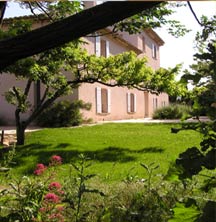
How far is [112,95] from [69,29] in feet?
63.2

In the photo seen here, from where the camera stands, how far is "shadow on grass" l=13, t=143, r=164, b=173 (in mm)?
8195

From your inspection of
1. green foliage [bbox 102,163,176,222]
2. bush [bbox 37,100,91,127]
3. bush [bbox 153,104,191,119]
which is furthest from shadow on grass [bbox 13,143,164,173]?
bush [bbox 153,104,191,119]

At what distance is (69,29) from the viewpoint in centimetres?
225

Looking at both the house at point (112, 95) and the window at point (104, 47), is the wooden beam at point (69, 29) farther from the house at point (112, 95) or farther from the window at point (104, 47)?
the window at point (104, 47)

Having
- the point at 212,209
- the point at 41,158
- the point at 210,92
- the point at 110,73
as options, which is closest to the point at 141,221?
the point at 212,209

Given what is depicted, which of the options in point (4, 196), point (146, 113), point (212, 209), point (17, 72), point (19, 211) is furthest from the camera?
point (146, 113)

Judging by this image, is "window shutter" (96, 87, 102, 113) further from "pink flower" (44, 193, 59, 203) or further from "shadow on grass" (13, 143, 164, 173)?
"pink flower" (44, 193, 59, 203)

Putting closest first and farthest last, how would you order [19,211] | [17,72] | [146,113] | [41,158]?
[19,211] < [17,72] < [41,158] < [146,113]

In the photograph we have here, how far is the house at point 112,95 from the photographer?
698 inches

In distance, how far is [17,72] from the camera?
7332mm

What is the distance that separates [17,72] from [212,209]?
19.5 ft

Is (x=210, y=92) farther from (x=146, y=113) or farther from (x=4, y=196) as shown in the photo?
(x=146, y=113)

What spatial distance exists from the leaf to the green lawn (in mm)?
4034

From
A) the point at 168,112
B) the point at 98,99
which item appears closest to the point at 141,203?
the point at 98,99
